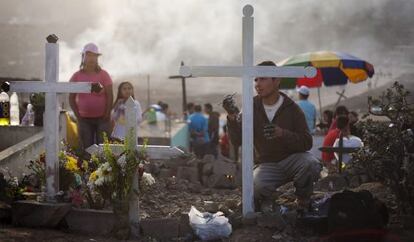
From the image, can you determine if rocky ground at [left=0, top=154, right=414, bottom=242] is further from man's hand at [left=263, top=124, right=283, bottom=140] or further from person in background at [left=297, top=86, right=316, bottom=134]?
person in background at [left=297, top=86, right=316, bottom=134]

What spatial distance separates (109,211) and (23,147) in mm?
2225

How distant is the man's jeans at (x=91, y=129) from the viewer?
26.5ft

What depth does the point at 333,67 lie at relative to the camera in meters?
14.2

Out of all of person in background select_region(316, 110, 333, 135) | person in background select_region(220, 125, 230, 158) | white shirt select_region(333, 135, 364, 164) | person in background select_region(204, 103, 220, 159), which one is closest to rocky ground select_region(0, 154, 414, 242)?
white shirt select_region(333, 135, 364, 164)

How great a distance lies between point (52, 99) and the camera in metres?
5.77

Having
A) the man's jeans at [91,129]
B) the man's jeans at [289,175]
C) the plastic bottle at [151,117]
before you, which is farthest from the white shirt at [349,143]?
the plastic bottle at [151,117]

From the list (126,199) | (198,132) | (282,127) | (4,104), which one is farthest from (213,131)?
(126,199)

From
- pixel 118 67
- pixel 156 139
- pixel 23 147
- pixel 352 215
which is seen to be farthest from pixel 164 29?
pixel 352 215

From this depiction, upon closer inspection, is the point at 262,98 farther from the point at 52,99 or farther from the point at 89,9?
the point at 89,9

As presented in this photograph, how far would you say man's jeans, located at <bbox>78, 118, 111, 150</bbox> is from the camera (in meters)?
8.09

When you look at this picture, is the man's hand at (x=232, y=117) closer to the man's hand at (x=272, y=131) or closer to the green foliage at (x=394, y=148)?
the man's hand at (x=272, y=131)

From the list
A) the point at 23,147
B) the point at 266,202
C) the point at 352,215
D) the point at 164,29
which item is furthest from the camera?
the point at 164,29

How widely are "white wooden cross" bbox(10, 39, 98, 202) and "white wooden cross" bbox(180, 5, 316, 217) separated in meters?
1.07

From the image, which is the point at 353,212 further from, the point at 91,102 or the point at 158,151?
the point at 91,102
